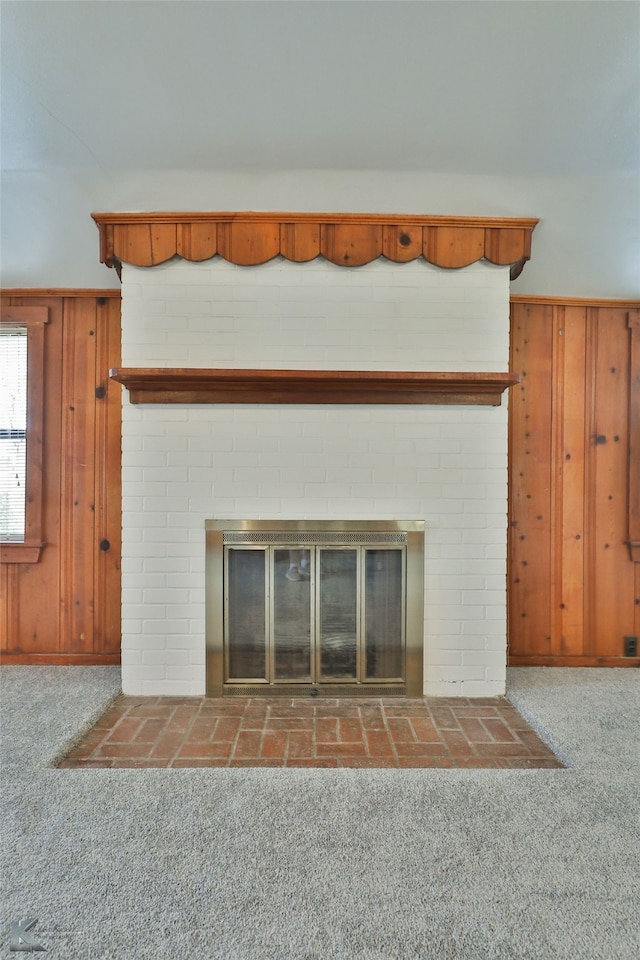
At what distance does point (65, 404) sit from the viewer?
286 cm

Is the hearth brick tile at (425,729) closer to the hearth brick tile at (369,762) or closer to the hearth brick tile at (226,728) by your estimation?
the hearth brick tile at (369,762)

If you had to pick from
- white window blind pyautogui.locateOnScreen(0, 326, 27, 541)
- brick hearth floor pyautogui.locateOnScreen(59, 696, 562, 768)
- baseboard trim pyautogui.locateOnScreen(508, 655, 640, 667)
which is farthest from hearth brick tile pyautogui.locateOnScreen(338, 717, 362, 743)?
white window blind pyautogui.locateOnScreen(0, 326, 27, 541)

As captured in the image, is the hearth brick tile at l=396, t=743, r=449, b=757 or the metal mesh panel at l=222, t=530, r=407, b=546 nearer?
the hearth brick tile at l=396, t=743, r=449, b=757

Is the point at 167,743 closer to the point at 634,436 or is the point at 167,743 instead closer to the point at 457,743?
the point at 457,743

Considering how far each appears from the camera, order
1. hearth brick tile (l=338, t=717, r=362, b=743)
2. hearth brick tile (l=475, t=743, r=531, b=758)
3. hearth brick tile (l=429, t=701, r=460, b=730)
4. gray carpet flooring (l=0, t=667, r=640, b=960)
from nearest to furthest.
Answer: gray carpet flooring (l=0, t=667, r=640, b=960)
hearth brick tile (l=475, t=743, r=531, b=758)
hearth brick tile (l=338, t=717, r=362, b=743)
hearth brick tile (l=429, t=701, r=460, b=730)

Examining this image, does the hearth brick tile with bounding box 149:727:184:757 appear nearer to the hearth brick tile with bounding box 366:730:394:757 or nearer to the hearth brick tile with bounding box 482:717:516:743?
the hearth brick tile with bounding box 366:730:394:757

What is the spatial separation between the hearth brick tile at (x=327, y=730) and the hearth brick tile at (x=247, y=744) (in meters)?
0.26

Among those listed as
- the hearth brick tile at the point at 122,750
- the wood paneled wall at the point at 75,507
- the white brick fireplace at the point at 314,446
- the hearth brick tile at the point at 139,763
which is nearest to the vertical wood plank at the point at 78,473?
the wood paneled wall at the point at 75,507

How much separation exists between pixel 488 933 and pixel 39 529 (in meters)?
2.76

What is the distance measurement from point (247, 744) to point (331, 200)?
8.12ft

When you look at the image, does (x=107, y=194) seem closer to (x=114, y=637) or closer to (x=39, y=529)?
(x=39, y=529)

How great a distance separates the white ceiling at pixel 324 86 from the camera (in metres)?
1.57

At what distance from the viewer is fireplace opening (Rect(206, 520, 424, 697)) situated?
2447 mm

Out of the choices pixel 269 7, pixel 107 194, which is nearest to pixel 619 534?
pixel 269 7
